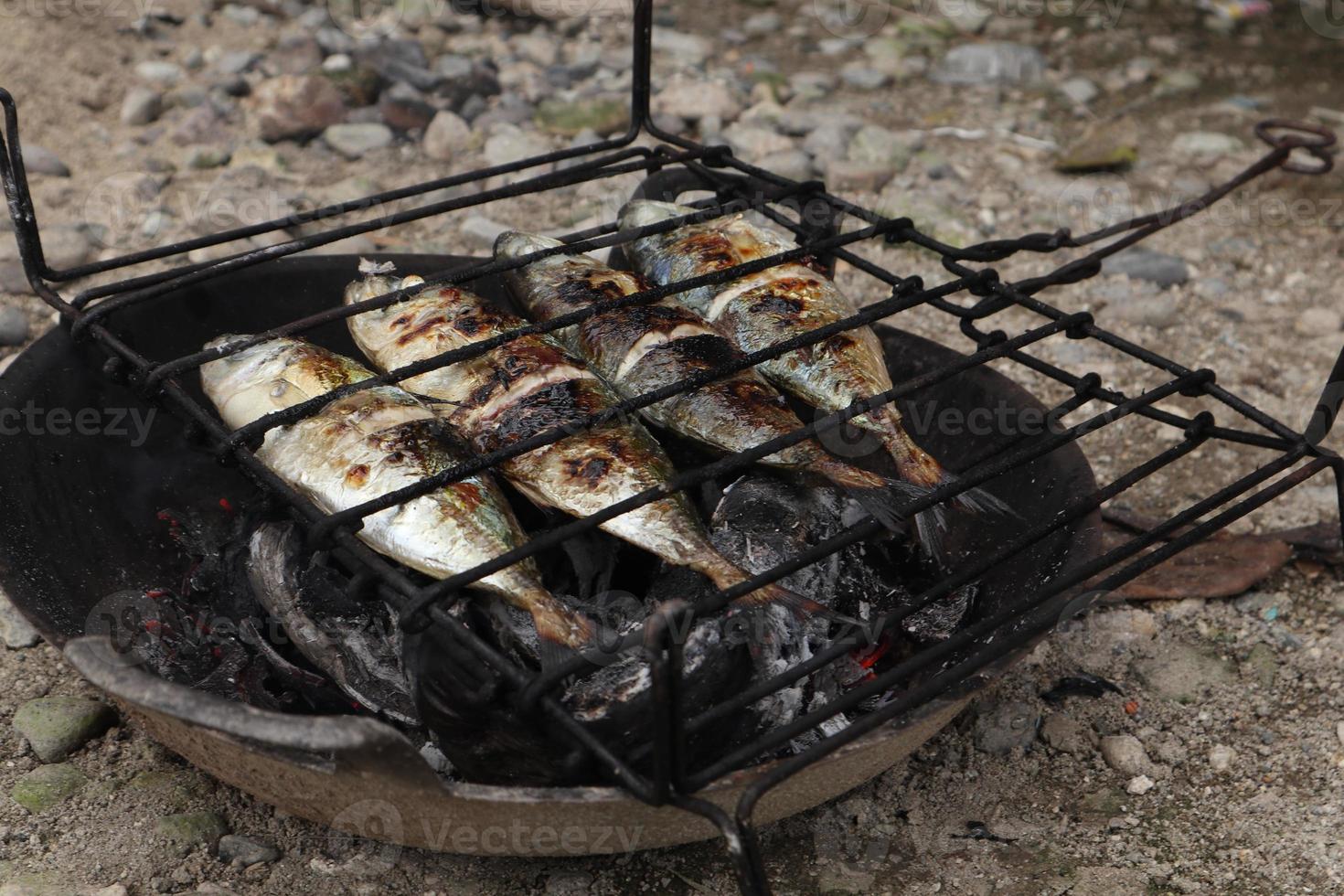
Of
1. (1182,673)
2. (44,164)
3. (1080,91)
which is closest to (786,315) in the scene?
(1182,673)

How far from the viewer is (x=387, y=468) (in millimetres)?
2252

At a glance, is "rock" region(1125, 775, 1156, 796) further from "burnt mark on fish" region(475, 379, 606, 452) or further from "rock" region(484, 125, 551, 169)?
"rock" region(484, 125, 551, 169)

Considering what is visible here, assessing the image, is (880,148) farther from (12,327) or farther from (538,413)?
(12,327)

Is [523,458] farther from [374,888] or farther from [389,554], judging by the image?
[374,888]

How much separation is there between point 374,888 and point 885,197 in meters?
3.91

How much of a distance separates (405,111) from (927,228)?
2.63 m

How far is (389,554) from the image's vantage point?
2.20m

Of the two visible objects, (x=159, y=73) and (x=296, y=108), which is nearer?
(x=296, y=108)

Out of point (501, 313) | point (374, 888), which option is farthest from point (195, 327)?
point (374, 888)

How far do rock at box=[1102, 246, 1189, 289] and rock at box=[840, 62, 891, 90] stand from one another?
2083 millimetres

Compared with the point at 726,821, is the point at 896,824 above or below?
below

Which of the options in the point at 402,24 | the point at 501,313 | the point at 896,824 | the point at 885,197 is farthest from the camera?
the point at 402,24

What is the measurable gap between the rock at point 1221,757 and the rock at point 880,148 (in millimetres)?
3465

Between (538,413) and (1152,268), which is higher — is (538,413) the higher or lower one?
the higher one
